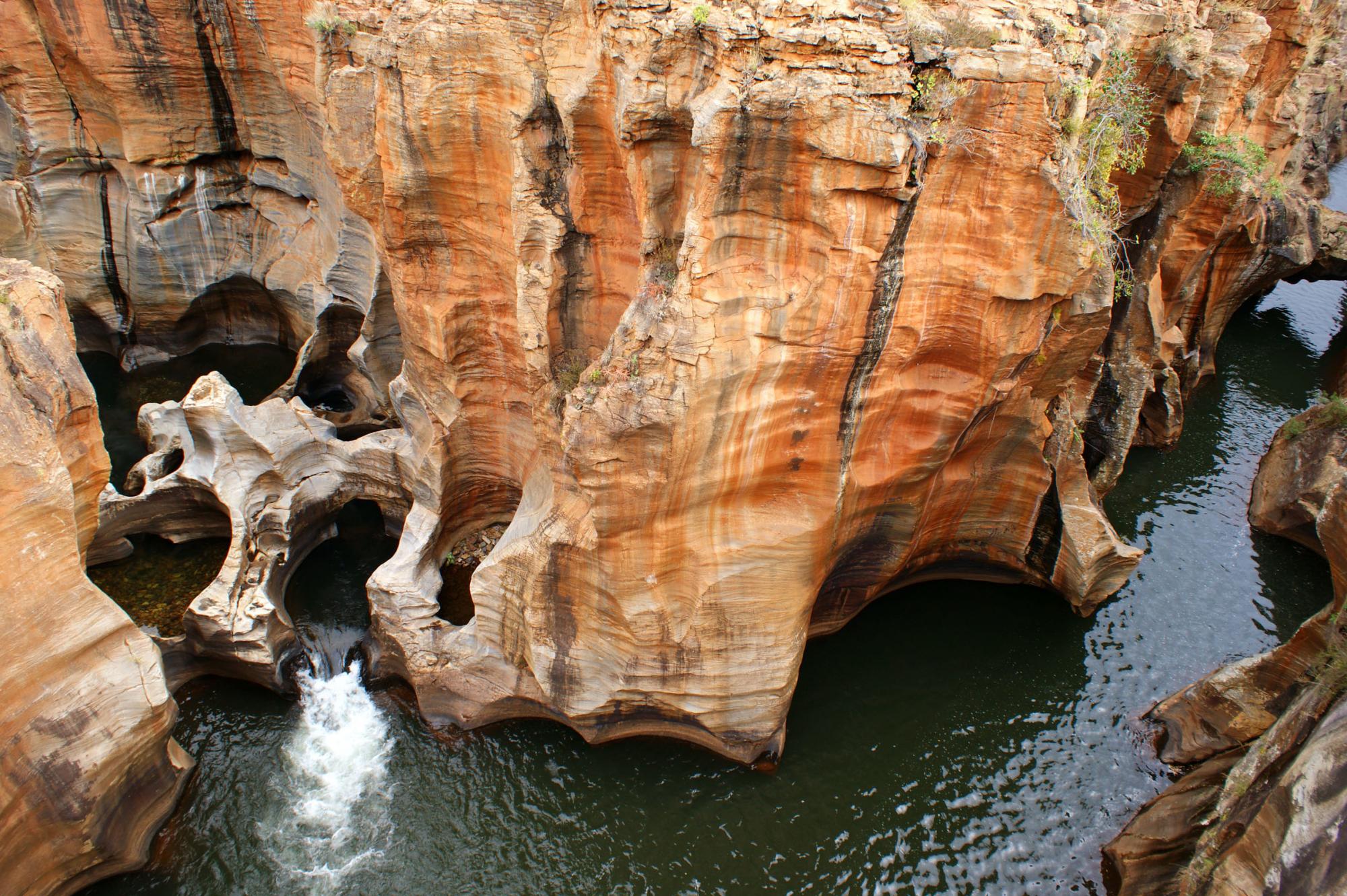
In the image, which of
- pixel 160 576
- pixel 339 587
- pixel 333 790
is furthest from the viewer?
pixel 339 587

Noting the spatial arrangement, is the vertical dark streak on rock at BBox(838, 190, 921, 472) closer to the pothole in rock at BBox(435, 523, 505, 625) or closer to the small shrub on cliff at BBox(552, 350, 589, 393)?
Result: the small shrub on cliff at BBox(552, 350, 589, 393)

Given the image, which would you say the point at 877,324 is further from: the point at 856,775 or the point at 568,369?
the point at 856,775

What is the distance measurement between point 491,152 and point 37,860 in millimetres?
10210

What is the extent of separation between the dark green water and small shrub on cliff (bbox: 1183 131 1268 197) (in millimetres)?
20781

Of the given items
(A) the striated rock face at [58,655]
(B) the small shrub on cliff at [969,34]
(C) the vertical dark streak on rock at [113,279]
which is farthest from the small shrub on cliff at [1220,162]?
(C) the vertical dark streak on rock at [113,279]

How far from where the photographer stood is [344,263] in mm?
19234

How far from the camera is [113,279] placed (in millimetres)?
21125

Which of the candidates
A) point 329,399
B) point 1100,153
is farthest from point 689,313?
point 329,399

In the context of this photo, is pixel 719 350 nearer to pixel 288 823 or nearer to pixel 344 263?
pixel 288 823

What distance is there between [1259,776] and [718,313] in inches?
301

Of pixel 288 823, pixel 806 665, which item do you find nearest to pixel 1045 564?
pixel 806 665

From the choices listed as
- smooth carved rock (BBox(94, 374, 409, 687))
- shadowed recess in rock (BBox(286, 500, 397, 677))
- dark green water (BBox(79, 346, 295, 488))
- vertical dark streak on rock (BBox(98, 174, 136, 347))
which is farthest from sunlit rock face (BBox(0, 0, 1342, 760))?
dark green water (BBox(79, 346, 295, 488))

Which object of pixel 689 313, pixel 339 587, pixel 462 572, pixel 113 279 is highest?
pixel 689 313

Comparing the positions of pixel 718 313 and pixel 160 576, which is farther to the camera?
pixel 160 576
